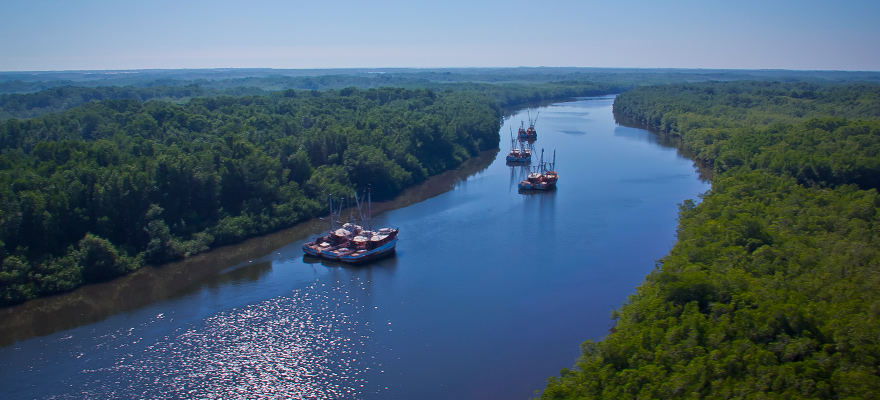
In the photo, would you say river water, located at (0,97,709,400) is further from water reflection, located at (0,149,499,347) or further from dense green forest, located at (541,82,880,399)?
dense green forest, located at (541,82,880,399)

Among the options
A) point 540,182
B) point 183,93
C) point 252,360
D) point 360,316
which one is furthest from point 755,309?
point 183,93

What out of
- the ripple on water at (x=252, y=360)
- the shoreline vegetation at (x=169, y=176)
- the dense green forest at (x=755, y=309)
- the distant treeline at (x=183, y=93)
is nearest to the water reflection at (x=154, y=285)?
the shoreline vegetation at (x=169, y=176)

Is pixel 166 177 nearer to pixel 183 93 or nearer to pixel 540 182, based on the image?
pixel 540 182

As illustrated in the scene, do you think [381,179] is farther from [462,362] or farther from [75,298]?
[462,362]

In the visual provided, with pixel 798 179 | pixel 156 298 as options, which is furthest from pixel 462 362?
pixel 798 179

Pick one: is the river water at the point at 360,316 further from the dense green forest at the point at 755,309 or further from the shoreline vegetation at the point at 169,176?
the dense green forest at the point at 755,309
